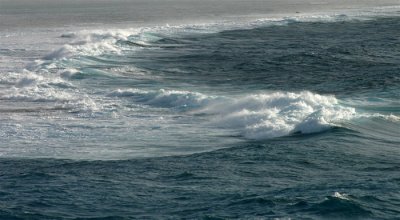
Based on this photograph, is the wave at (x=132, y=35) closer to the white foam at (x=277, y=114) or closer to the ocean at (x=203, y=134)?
the ocean at (x=203, y=134)

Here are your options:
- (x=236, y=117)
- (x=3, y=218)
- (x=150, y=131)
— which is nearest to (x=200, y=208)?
(x=3, y=218)

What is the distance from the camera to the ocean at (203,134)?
18.9 meters

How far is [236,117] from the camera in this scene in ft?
97.2

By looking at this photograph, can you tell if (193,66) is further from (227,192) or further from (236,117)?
(227,192)

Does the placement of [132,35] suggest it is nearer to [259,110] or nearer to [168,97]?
[168,97]

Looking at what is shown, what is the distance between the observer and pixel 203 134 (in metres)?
27.2

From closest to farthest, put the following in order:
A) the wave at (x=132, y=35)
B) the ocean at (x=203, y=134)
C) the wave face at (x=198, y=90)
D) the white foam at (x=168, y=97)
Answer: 1. the ocean at (x=203, y=134)
2. the wave face at (x=198, y=90)
3. the white foam at (x=168, y=97)
4. the wave at (x=132, y=35)

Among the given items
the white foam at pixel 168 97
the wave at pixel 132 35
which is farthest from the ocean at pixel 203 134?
the wave at pixel 132 35

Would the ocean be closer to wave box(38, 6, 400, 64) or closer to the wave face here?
the wave face

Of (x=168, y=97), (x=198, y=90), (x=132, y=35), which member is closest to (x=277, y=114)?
Result: (x=168, y=97)

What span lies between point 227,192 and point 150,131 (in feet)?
27.8

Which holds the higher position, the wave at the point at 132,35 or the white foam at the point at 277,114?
the white foam at the point at 277,114

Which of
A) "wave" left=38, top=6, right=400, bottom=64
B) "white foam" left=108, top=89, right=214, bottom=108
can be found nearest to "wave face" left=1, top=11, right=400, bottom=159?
"white foam" left=108, top=89, right=214, bottom=108

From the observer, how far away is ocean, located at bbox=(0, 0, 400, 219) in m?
18.9
